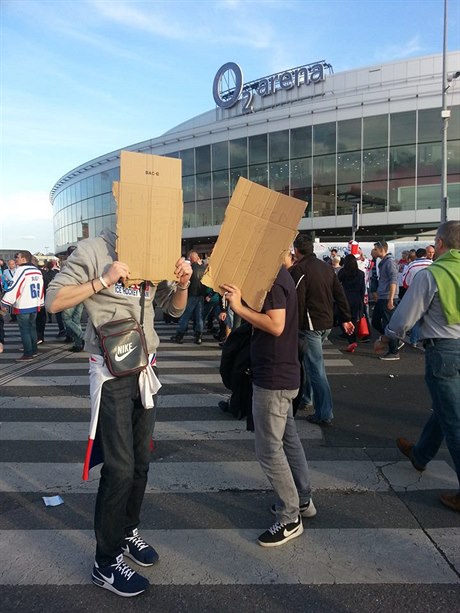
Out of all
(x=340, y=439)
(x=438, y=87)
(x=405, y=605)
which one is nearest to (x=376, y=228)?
(x=438, y=87)

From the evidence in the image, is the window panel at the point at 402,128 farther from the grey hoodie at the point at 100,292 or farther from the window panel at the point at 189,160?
the grey hoodie at the point at 100,292

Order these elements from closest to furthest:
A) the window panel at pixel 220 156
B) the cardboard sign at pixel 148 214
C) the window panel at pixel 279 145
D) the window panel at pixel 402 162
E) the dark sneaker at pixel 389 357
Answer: the cardboard sign at pixel 148 214, the dark sneaker at pixel 389 357, the window panel at pixel 402 162, the window panel at pixel 279 145, the window panel at pixel 220 156

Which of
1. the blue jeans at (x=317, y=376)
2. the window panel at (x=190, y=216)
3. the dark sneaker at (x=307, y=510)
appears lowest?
the dark sneaker at (x=307, y=510)

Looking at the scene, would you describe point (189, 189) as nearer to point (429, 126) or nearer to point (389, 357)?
point (429, 126)

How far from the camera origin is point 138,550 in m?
2.80

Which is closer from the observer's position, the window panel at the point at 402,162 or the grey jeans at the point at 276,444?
the grey jeans at the point at 276,444

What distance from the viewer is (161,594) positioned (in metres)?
2.55

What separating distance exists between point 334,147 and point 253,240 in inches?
1155

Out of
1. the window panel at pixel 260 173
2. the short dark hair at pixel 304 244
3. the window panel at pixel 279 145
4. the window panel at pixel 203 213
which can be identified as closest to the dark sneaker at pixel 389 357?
the short dark hair at pixel 304 244

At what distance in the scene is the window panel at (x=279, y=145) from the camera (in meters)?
31.0

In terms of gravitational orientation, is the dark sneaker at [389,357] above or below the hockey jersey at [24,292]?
below

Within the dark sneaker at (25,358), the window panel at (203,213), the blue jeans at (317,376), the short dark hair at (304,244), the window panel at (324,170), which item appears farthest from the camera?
the window panel at (203,213)

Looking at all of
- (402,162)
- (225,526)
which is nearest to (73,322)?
(225,526)

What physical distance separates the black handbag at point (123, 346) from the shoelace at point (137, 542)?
3.47 feet
